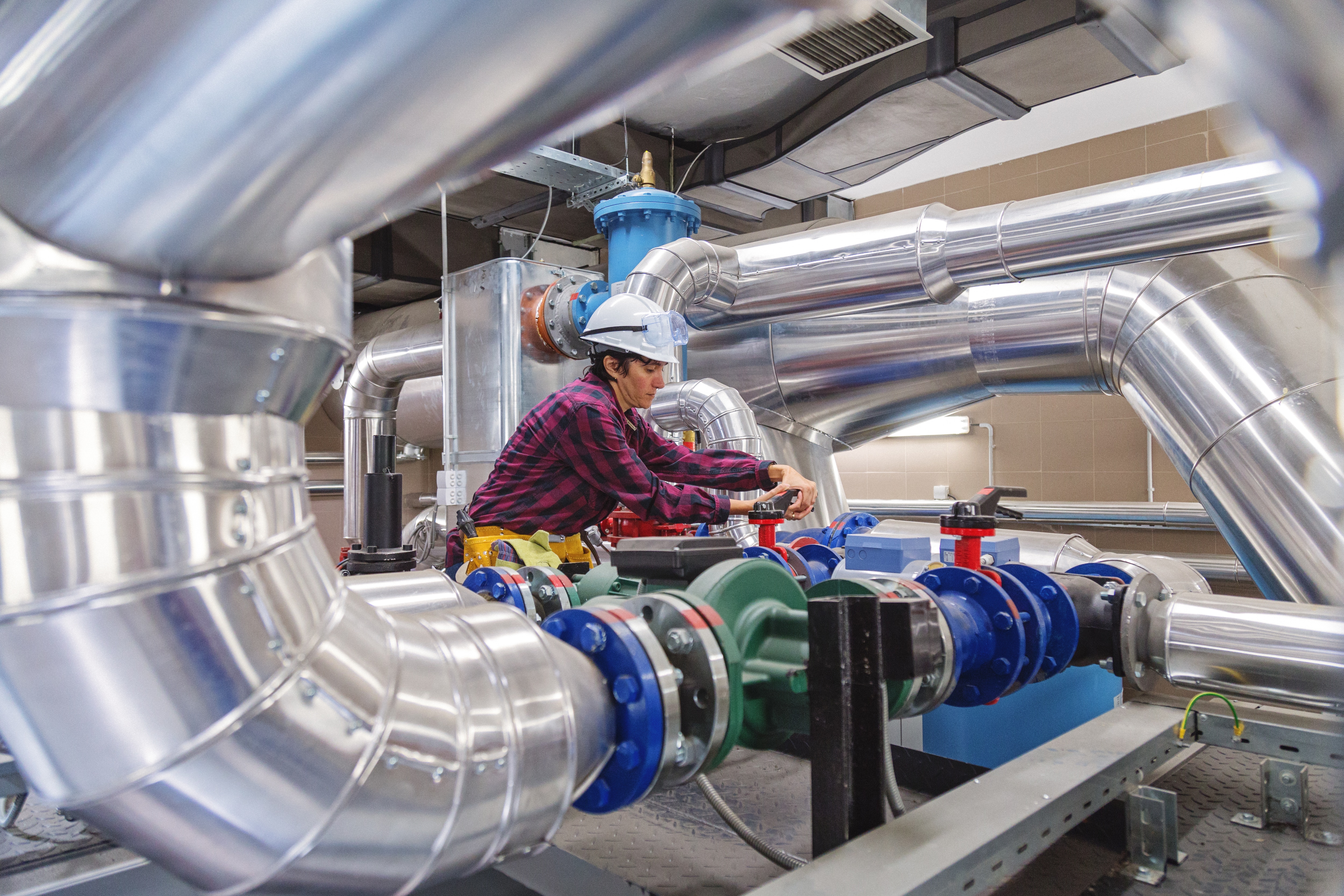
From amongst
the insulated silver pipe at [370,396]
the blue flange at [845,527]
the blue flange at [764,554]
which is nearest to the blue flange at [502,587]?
the blue flange at [764,554]

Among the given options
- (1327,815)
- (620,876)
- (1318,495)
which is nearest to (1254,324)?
(1318,495)

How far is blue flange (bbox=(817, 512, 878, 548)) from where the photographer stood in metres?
2.21

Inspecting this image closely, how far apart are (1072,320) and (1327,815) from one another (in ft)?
4.77

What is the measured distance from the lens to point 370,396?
4379 millimetres

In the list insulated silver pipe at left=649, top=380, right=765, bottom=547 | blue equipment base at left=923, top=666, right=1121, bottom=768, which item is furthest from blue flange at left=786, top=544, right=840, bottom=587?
insulated silver pipe at left=649, top=380, right=765, bottom=547

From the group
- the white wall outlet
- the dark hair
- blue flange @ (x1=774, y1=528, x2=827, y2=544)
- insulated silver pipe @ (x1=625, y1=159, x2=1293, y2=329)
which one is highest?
insulated silver pipe @ (x1=625, y1=159, x2=1293, y2=329)

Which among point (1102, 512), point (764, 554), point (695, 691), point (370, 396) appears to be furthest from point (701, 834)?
point (370, 396)

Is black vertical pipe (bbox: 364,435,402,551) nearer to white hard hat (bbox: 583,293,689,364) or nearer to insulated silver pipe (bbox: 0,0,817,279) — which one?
insulated silver pipe (bbox: 0,0,817,279)

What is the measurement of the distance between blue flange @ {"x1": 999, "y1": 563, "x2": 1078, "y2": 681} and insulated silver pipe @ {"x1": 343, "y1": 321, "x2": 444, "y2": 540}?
3.30 m

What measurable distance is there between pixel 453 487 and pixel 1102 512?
2.57 m

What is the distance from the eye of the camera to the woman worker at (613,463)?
6.06ft

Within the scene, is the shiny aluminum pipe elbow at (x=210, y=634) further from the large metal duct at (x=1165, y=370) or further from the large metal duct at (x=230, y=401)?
the large metal duct at (x=1165, y=370)

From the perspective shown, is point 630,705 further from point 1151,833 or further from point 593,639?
point 1151,833

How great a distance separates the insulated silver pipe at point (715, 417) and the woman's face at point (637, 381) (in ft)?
1.74
